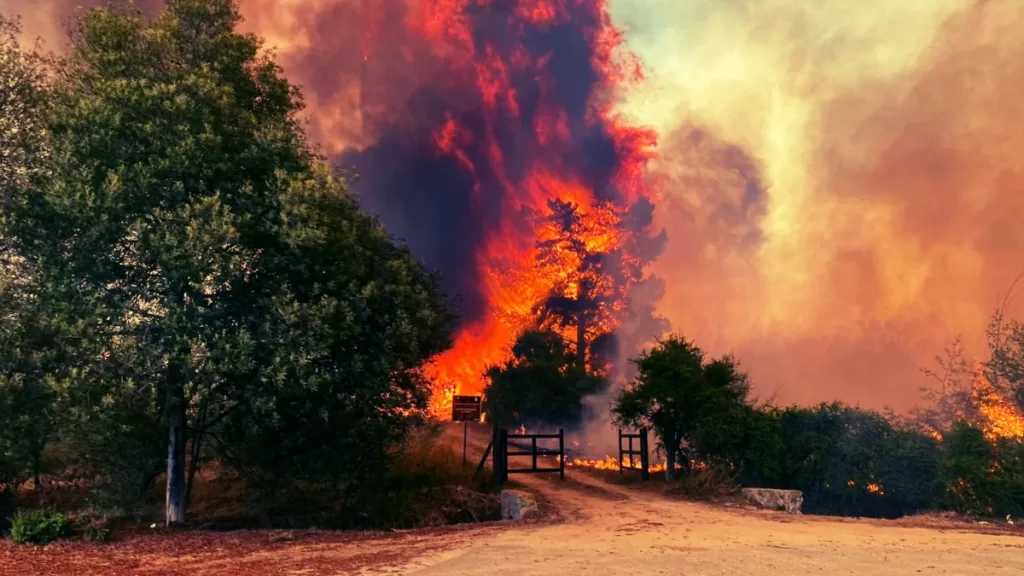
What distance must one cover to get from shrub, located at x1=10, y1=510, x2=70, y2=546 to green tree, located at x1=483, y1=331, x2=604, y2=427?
1311 inches

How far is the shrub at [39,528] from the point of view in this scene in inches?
511

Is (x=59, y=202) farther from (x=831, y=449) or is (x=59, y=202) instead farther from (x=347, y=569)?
(x=831, y=449)

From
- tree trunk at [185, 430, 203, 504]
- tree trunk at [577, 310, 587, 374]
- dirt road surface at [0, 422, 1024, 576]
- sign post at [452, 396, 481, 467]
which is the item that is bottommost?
dirt road surface at [0, 422, 1024, 576]

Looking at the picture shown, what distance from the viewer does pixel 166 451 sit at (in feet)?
59.8

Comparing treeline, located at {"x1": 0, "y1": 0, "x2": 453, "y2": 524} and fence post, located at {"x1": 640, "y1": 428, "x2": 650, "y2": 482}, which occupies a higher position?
treeline, located at {"x1": 0, "y1": 0, "x2": 453, "y2": 524}

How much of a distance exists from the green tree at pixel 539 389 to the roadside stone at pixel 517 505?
25.9 metres

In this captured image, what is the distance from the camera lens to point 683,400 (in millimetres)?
24781

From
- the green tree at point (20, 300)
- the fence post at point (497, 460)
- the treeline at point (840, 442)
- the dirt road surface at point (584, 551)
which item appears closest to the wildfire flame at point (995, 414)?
the treeline at point (840, 442)

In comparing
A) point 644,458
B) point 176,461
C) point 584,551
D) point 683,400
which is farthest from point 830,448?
point 176,461

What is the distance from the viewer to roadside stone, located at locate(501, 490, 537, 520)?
18.1 m

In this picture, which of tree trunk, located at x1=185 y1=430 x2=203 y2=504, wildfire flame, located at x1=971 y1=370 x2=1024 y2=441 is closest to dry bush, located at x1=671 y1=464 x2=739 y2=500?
wildfire flame, located at x1=971 y1=370 x2=1024 y2=441

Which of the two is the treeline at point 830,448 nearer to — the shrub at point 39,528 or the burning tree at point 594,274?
the shrub at point 39,528

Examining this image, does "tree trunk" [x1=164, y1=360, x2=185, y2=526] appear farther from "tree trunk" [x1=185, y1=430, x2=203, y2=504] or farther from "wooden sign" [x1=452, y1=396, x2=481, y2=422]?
"wooden sign" [x1=452, y1=396, x2=481, y2=422]

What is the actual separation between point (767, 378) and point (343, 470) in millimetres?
35241
